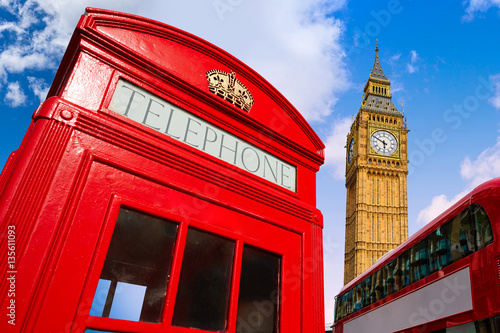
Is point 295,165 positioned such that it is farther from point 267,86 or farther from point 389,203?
point 389,203

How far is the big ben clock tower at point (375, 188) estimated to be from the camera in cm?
3253

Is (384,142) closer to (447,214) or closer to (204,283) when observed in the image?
(447,214)

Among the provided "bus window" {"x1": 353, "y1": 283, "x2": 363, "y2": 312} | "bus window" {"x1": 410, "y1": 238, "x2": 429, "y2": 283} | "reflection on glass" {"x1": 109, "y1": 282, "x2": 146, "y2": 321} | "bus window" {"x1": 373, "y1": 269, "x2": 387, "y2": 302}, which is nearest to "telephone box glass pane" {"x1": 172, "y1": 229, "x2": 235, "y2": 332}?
"reflection on glass" {"x1": 109, "y1": 282, "x2": 146, "y2": 321}

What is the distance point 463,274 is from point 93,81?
4.89m

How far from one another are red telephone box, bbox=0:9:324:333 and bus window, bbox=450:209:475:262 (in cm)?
330

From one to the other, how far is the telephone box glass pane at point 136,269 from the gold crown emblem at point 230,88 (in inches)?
37.8

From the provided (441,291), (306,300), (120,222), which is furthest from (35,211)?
(441,291)

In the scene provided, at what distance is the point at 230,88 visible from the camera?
2.18m

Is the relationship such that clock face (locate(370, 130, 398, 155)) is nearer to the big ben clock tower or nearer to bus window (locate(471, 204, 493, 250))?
the big ben clock tower

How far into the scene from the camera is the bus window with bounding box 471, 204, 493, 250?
4040 mm

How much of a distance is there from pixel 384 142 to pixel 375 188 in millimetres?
5242

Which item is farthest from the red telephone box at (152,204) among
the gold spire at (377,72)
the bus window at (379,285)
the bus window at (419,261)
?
the gold spire at (377,72)

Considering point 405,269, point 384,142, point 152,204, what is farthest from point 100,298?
point 384,142

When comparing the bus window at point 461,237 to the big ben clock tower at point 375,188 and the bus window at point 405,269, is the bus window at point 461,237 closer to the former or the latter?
the bus window at point 405,269
